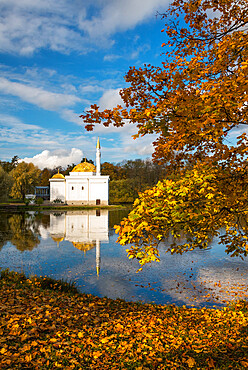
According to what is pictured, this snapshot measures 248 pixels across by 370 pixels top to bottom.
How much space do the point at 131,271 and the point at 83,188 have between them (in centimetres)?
4046

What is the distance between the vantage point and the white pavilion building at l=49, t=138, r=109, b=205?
48656 mm

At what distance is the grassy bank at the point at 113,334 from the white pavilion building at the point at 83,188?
42126mm

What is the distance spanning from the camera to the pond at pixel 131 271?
7367 millimetres

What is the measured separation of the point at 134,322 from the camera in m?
5.15

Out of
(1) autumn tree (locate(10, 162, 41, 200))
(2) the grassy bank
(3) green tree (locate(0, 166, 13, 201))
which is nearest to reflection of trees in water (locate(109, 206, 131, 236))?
(2) the grassy bank

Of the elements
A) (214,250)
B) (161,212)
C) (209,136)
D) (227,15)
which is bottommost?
(214,250)

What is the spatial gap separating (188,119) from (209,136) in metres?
0.99

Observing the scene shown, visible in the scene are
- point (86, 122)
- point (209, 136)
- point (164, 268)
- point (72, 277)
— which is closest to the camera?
point (86, 122)

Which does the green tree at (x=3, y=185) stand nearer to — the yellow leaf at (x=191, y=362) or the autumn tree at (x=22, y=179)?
the autumn tree at (x=22, y=179)

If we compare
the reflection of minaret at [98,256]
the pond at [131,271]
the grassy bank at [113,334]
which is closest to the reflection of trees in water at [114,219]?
the reflection of minaret at [98,256]

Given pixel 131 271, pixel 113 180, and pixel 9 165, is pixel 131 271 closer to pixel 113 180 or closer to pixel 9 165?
pixel 113 180

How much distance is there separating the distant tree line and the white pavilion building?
130 inches

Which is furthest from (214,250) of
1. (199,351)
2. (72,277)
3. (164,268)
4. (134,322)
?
(199,351)

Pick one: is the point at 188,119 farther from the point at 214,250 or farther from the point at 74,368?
the point at 214,250
